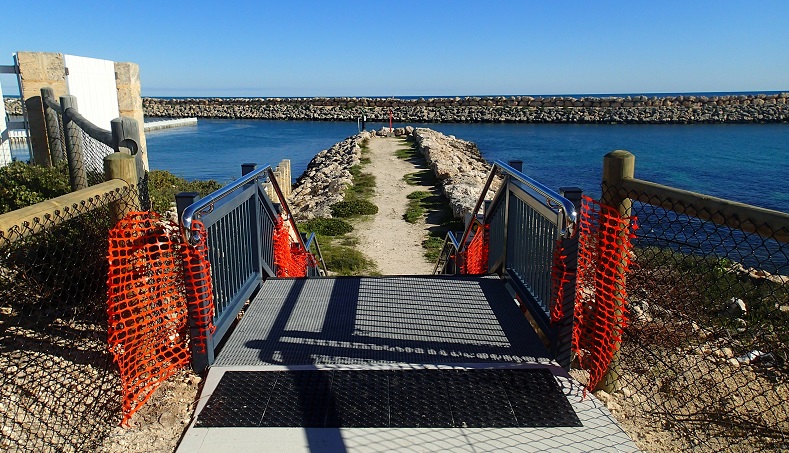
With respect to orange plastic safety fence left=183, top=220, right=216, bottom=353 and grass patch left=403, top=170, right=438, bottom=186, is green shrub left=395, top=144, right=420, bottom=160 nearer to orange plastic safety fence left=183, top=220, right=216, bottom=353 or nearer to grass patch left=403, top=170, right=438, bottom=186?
grass patch left=403, top=170, right=438, bottom=186

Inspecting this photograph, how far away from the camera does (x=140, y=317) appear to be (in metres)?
4.00

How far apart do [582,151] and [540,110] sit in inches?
1355

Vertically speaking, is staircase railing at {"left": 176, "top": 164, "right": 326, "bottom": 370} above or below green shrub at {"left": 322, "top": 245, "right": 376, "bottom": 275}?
above

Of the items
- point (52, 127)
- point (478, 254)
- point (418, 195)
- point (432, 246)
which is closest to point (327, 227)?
point (432, 246)

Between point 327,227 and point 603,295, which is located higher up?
point 603,295

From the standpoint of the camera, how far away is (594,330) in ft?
13.3

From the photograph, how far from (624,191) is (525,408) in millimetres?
1543

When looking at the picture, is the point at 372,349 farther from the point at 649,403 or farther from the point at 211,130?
the point at 211,130

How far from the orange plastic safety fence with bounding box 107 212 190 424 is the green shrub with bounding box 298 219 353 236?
910 centimetres

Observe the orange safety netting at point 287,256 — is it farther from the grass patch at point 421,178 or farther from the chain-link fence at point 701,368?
the grass patch at point 421,178

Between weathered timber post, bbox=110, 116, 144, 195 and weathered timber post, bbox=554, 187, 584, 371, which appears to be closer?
weathered timber post, bbox=554, 187, 584, 371

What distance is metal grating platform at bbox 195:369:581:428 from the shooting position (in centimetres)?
346

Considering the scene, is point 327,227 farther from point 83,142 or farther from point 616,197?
point 616,197

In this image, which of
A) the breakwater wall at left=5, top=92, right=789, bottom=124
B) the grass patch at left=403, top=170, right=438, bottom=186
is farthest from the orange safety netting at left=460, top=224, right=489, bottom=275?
the breakwater wall at left=5, top=92, right=789, bottom=124
